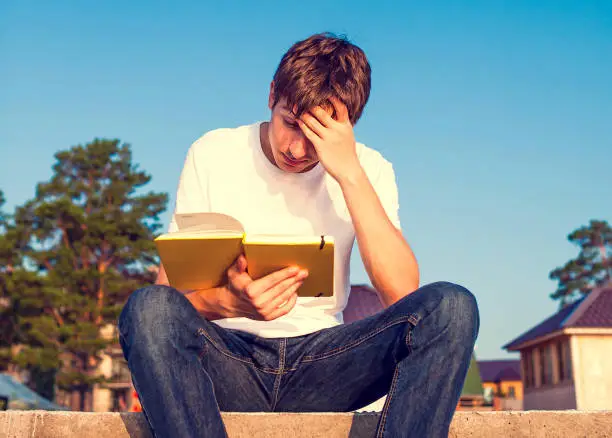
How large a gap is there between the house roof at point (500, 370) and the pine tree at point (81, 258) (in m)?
52.2

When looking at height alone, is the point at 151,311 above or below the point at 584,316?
above

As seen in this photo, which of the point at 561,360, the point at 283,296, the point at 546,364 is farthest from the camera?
the point at 546,364

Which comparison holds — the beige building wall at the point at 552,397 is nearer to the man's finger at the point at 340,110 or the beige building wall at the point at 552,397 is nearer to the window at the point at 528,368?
the window at the point at 528,368

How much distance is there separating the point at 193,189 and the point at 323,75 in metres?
0.81

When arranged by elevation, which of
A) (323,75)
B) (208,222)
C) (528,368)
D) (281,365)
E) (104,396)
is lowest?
(104,396)

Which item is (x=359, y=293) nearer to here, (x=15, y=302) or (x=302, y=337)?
(x=302, y=337)

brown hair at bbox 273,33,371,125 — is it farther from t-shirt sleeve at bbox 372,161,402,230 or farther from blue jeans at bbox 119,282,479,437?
blue jeans at bbox 119,282,479,437

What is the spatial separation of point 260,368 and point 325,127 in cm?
106

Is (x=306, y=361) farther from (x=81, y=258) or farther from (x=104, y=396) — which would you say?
(x=104, y=396)

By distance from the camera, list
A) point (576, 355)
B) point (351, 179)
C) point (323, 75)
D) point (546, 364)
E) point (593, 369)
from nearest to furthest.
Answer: point (351, 179) → point (323, 75) → point (593, 369) → point (576, 355) → point (546, 364)

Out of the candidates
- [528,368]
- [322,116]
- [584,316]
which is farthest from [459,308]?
[528,368]

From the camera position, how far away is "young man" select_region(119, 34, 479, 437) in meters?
2.22

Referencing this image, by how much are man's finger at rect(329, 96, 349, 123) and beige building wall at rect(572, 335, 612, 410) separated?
23239 mm

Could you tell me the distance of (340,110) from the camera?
3035 millimetres
